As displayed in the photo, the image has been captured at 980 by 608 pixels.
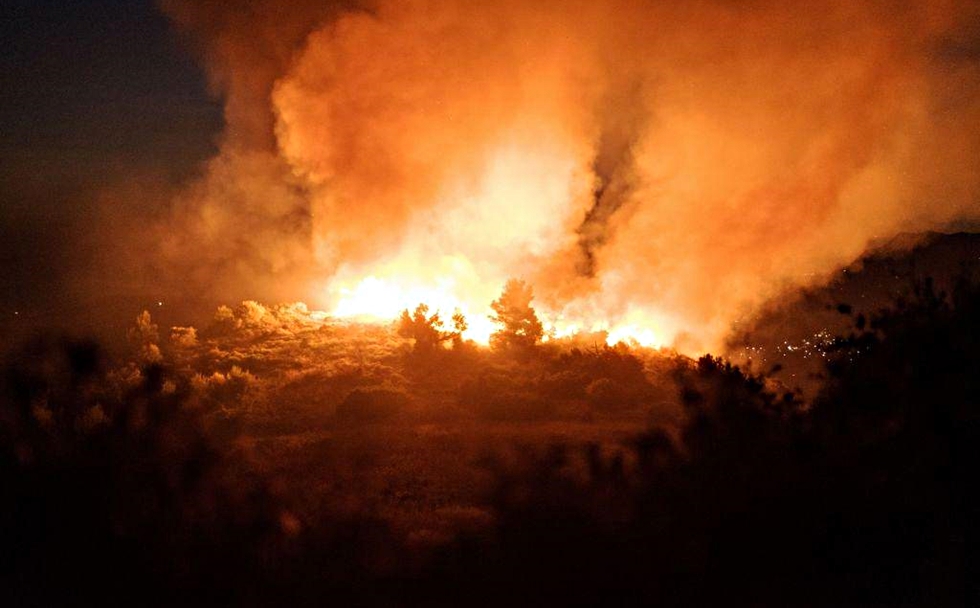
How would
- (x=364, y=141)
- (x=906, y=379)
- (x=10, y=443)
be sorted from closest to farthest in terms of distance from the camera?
(x=906, y=379)
(x=10, y=443)
(x=364, y=141)

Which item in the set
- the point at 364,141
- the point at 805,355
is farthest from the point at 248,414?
the point at 805,355

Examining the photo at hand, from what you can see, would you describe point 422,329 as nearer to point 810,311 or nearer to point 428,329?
point 428,329

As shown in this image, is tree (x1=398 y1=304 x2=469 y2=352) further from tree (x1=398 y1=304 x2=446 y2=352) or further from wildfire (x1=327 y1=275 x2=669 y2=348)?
wildfire (x1=327 y1=275 x2=669 y2=348)

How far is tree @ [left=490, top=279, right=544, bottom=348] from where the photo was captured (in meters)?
21.5

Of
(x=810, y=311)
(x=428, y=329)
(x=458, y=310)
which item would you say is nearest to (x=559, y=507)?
(x=428, y=329)

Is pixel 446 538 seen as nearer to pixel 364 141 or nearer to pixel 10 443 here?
pixel 10 443

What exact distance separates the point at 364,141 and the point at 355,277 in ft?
18.9

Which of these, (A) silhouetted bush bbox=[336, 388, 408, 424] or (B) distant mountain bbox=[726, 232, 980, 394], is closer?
(A) silhouetted bush bbox=[336, 388, 408, 424]

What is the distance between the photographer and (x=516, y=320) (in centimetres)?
2164

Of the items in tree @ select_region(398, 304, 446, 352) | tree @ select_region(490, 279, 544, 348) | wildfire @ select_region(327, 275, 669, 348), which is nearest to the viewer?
tree @ select_region(398, 304, 446, 352)

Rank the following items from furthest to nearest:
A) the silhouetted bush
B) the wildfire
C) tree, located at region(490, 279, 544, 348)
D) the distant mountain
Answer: the wildfire
tree, located at region(490, 279, 544, 348)
the distant mountain
the silhouetted bush

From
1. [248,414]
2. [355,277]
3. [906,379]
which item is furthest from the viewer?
[355,277]

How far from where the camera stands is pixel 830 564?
606 centimetres

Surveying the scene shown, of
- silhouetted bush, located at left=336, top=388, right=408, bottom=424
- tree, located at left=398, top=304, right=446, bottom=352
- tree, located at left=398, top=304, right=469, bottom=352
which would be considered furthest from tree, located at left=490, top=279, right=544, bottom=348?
silhouetted bush, located at left=336, top=388, right=408, bottom=424
